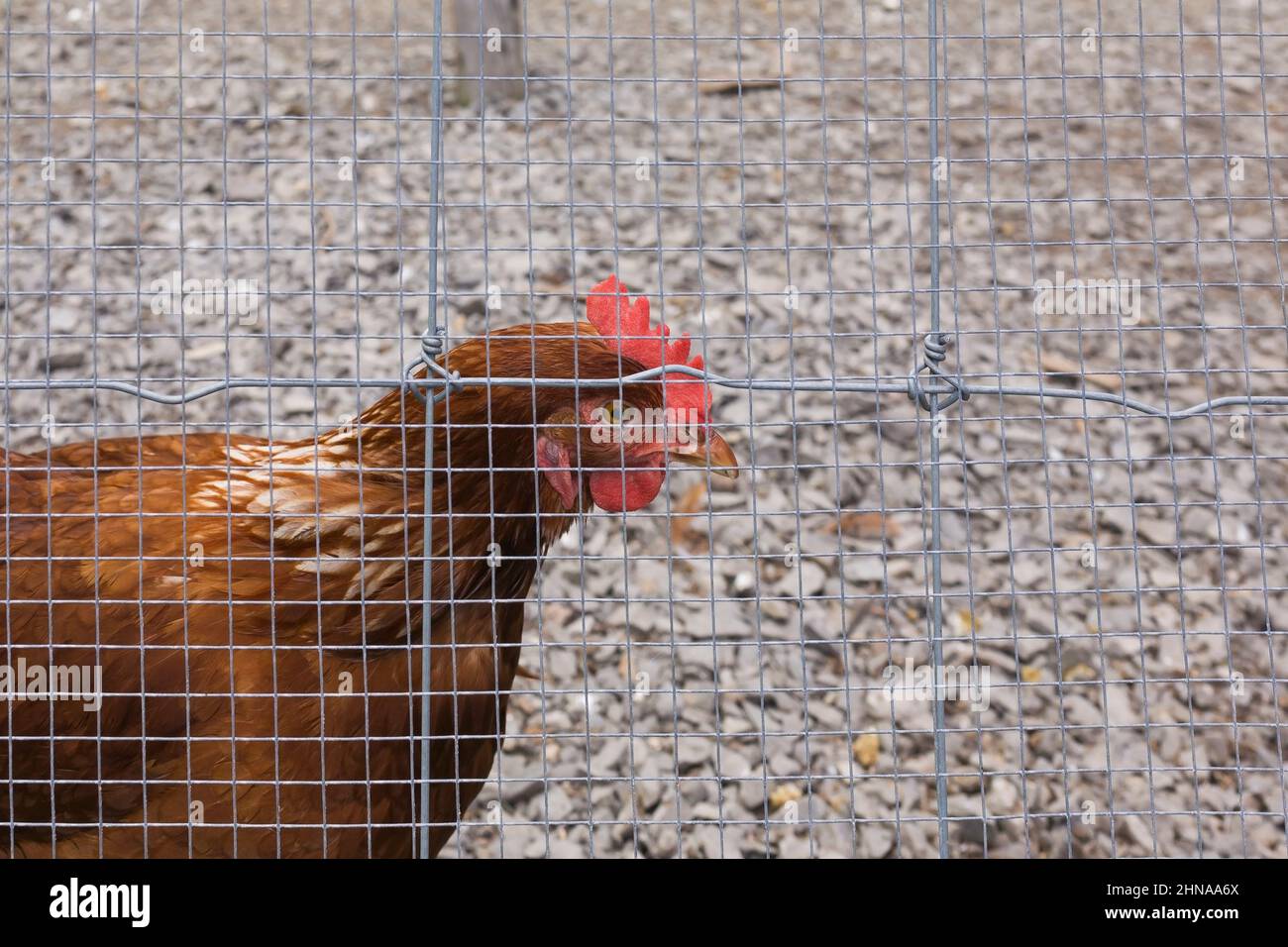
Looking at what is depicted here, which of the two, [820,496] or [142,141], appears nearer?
[820,496]

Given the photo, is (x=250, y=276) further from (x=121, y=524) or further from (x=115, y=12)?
(x=115, y=12)

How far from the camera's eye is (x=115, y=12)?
8.14 meters

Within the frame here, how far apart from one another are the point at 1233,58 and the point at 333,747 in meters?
8.49

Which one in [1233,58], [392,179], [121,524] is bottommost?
[121,524]

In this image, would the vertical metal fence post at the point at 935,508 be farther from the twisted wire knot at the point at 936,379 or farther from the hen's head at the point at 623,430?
the hen's head at the point at 623,430

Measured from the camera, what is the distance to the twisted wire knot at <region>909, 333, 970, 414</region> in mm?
2480

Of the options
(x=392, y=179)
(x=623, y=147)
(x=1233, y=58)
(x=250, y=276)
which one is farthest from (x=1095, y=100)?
(x=250, y=276)

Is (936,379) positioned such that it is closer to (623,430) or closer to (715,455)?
(715,455)

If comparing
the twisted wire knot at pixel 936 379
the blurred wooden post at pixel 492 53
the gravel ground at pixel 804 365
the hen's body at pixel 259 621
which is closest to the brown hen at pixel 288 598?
the hen's body at pixel 259 621

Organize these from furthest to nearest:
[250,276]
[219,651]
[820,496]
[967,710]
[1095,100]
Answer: [1095,100]
[250,276]
[820,496]
[967,710]
[219,651]

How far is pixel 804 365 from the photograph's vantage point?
18.5 feet

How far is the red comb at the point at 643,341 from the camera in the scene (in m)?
2.82

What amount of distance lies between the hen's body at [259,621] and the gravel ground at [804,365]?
1.51ft

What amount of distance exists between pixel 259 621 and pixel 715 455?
4.05 feet
